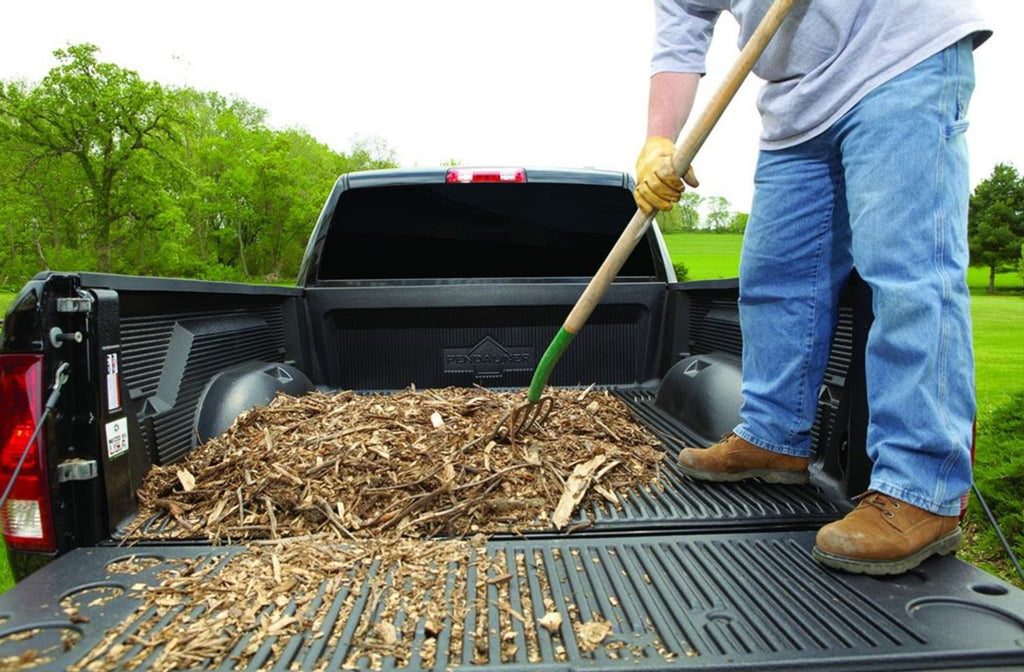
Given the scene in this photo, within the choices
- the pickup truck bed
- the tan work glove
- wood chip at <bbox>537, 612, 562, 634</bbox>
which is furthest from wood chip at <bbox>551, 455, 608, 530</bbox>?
the tan work glove

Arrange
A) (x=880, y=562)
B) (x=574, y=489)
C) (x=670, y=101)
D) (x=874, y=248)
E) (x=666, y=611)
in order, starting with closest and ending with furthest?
(x=666, y=611) < (x=880, y=562) < (x=874, y=248) < (x=574, y=489) < (x=670, y=101)

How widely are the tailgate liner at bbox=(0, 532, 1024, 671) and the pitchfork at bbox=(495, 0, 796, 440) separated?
3.05 ft

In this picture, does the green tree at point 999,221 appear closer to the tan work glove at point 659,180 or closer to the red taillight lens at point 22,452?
the tan work glove at point 659,180

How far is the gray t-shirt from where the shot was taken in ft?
6.69

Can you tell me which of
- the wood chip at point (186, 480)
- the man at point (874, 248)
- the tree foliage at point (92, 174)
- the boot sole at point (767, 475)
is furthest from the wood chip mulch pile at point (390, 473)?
the tree foliage at point (92, 174)

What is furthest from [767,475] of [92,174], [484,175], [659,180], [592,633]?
[92,174]

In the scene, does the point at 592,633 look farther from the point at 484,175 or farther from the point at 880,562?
the point at 484,175

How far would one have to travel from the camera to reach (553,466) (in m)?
2.55

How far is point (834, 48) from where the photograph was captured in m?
2.26

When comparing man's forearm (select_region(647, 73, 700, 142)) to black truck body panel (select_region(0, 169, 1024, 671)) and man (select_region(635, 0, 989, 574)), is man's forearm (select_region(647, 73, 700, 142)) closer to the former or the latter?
man (select_region(635, 0, 989, 574))

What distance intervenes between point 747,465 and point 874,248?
887 mm

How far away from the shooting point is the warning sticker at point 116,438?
1.97m

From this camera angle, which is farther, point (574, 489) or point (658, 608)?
point (574, 489)

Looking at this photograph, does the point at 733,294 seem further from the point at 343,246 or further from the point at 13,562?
the point at 13,562
